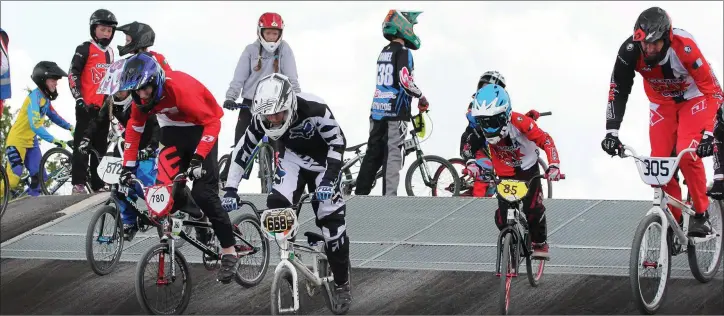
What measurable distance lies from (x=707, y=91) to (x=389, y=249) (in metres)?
4.01

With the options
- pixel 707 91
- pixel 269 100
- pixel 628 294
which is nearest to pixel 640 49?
pixel 707 91

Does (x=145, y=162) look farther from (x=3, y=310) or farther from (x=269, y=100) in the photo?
(x=269, y=100)

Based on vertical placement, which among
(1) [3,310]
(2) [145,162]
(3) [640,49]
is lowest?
(1) [3,310]

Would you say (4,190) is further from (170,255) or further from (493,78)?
(493,78)

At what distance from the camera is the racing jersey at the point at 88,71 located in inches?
675

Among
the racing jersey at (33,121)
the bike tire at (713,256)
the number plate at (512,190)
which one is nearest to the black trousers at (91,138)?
the racing jersey at (33,121)

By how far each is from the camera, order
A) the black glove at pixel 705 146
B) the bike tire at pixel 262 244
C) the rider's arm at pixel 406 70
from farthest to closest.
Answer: the rider's arm at pixel 406 70
the bike tire at pixel 262 244
the black glove at pixel 705 146

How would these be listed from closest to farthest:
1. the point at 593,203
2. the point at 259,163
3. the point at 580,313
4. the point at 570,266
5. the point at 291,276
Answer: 1. the point at 291,276
2. the point at 580,313
3. the point at 570,266
4. the point at 593,203
5. the point at 259,163

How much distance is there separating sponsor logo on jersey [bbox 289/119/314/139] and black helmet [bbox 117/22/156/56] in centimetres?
345

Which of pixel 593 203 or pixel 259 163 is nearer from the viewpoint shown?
pixel 593 203

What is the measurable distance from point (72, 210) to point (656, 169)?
8.13 m

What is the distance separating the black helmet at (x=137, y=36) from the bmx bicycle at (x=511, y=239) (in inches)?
173

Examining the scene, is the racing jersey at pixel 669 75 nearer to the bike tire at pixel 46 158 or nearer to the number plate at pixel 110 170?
the number plate at pixel 110 170

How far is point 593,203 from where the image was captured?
52.9ft
